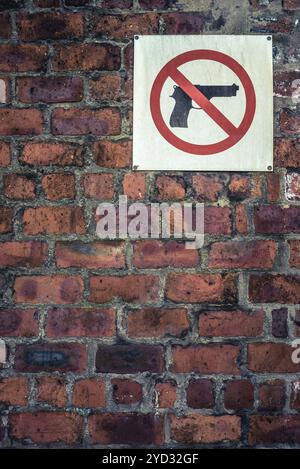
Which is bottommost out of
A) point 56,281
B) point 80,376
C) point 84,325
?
point 80,376

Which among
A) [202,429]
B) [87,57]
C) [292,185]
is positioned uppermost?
[87,57]

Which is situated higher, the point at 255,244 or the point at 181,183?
the point at 181,183

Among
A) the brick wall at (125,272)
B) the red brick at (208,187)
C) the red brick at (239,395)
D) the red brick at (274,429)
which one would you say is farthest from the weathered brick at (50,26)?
the red brick at (274,429)

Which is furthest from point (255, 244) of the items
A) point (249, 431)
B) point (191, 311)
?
point (249, 431)

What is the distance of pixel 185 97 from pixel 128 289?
22.1 inches

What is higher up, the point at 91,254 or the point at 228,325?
the point at 91,254

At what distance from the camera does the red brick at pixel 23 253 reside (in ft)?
6.58

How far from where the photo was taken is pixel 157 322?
1990 mm

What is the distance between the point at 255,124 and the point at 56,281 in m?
0.71

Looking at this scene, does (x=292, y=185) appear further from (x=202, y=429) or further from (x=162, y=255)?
(x=202, y=429)

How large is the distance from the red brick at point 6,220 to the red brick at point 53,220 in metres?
0.04

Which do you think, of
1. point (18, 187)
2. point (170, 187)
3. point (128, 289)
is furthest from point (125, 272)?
point (18, 187)

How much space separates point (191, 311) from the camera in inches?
78.3

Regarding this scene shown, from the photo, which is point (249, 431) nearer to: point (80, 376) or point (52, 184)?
point (80, 376)
